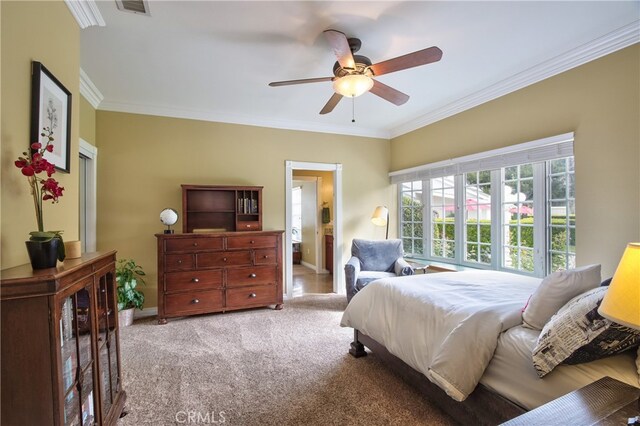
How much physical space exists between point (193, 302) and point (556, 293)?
3.48 m

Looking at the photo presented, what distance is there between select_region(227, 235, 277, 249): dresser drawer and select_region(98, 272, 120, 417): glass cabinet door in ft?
6.38

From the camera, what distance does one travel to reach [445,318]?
1.85 m

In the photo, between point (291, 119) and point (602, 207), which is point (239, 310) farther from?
point (602, 207)

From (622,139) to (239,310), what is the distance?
413cm

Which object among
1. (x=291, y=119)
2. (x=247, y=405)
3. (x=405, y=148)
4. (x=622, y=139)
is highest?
(x=291, y=119)

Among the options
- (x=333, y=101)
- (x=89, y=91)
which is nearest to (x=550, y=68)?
(x=333, y=101)

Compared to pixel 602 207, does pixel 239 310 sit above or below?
below

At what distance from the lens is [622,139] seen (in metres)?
2.39

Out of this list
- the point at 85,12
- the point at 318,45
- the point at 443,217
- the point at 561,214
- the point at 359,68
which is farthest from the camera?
the point at 443,217

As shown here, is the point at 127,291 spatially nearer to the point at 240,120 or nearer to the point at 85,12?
the point at 240,120

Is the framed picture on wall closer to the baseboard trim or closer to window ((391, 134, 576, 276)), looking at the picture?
the baseboard trim

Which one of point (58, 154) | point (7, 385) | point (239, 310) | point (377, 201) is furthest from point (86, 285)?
point (377, 201)

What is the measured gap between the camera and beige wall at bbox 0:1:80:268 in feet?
4.22

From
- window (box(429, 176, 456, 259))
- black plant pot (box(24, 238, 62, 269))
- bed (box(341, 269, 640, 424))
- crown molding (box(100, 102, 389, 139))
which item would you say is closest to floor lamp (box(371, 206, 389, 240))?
window (box(429, 176, 456, 259))
